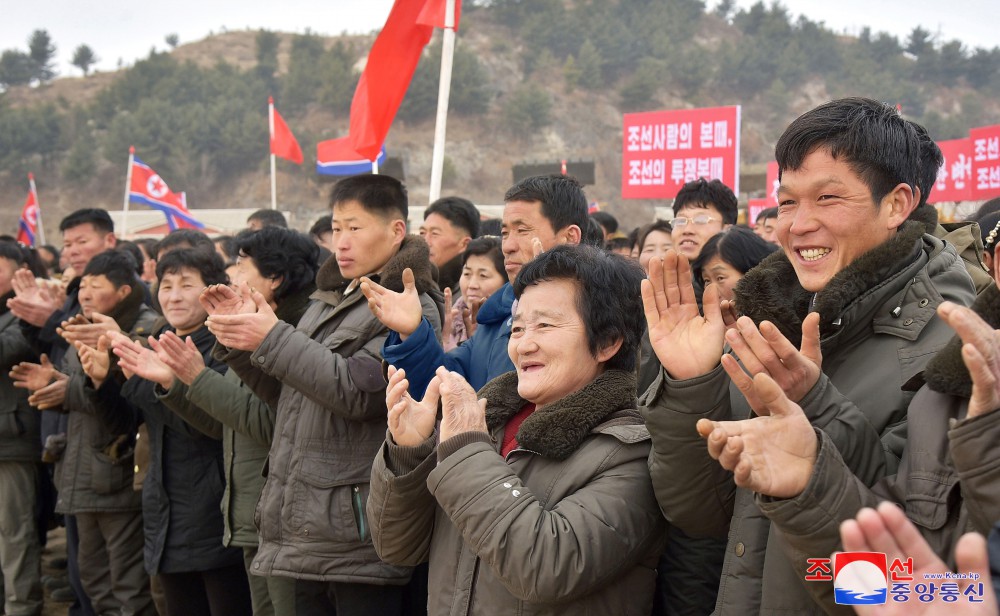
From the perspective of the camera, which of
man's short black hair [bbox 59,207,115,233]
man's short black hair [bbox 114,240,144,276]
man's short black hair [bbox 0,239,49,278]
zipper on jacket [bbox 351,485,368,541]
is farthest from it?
man's short black hair [bbox 59,207,115,233]

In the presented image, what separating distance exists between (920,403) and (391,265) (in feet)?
7.09

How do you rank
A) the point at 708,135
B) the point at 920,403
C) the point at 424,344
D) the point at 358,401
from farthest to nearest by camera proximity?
the point at 708,135, the point at 358,401, the point at 424,344, the point at 920,403

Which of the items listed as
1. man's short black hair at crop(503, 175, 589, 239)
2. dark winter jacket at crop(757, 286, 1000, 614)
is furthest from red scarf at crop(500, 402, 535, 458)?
man's short black hair at crop(503, 175, 589, 239)

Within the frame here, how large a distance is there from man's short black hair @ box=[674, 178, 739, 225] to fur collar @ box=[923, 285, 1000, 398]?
123 inches

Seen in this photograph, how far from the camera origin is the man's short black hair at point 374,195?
3590 mm

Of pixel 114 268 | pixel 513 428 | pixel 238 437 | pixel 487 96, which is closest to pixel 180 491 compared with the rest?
pixel 238 437

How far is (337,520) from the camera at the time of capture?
121 inches

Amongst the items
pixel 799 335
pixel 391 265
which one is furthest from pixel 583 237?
pixel 799 335

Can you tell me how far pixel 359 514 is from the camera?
121 inches

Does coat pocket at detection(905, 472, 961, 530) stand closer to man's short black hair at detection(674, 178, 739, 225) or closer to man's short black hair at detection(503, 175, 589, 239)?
man's short black hair at detection(503, 175, 589, 239)

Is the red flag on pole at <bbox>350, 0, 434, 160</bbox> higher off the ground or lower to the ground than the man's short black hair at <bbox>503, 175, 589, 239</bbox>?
higher

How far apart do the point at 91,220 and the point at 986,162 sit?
345 inches

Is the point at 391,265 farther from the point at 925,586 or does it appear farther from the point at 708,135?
the point at 708,135

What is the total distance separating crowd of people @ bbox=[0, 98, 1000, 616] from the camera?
156 cm
